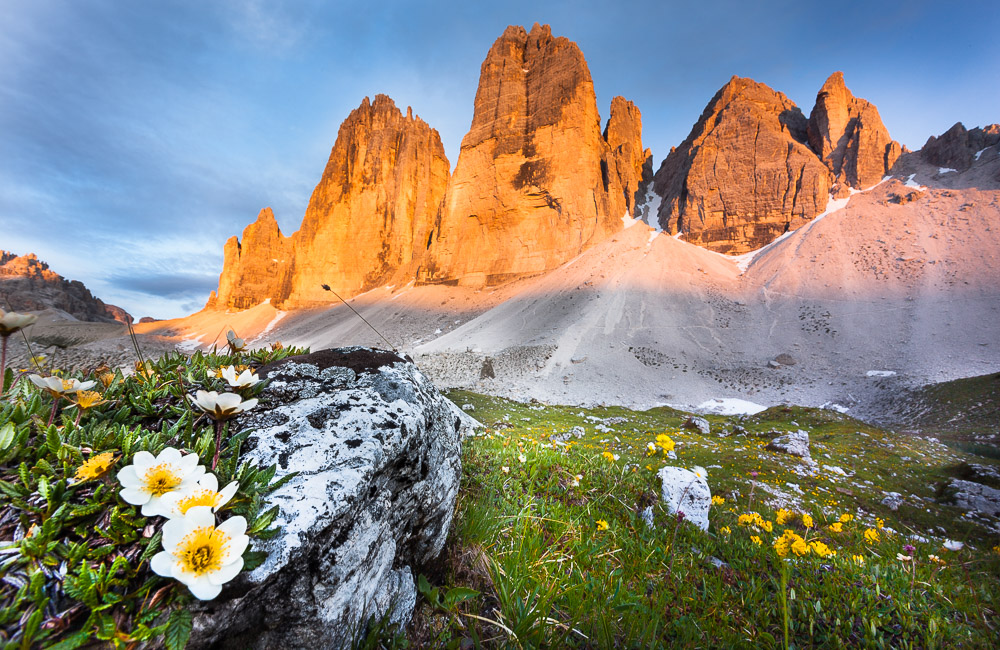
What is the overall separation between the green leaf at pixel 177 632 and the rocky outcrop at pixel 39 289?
78544mm

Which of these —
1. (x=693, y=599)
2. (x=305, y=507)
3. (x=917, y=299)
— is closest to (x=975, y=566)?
(x=693, y=599)

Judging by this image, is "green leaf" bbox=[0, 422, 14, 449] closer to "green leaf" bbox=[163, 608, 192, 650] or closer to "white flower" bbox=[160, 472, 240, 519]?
"white flower" bbox=[160, 472, 240, 519]

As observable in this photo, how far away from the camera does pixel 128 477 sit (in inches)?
43.2

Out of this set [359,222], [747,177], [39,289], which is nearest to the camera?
[747,177]

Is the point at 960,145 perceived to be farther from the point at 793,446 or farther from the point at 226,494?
the point at 226,494

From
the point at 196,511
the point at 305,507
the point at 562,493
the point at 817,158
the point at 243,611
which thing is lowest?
the point at 562,493

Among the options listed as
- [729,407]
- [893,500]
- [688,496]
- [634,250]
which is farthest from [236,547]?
[634,250]

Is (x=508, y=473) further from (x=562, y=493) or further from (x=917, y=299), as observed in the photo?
(x=917, y=299)

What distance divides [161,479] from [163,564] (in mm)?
324

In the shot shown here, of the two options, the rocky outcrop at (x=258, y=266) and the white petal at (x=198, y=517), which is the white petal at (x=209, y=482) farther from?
the rocky outcrop at (x=258, y=266)

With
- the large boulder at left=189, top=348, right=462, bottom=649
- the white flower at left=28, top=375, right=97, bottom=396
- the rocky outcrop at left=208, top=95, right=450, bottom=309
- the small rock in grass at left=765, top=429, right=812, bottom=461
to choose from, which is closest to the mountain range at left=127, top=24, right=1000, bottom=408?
the rocky outcrop at left=208, top=95, right=450, bottom=309

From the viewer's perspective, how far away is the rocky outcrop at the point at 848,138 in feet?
157

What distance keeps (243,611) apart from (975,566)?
18.7 ft

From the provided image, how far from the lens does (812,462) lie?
28.2ft
